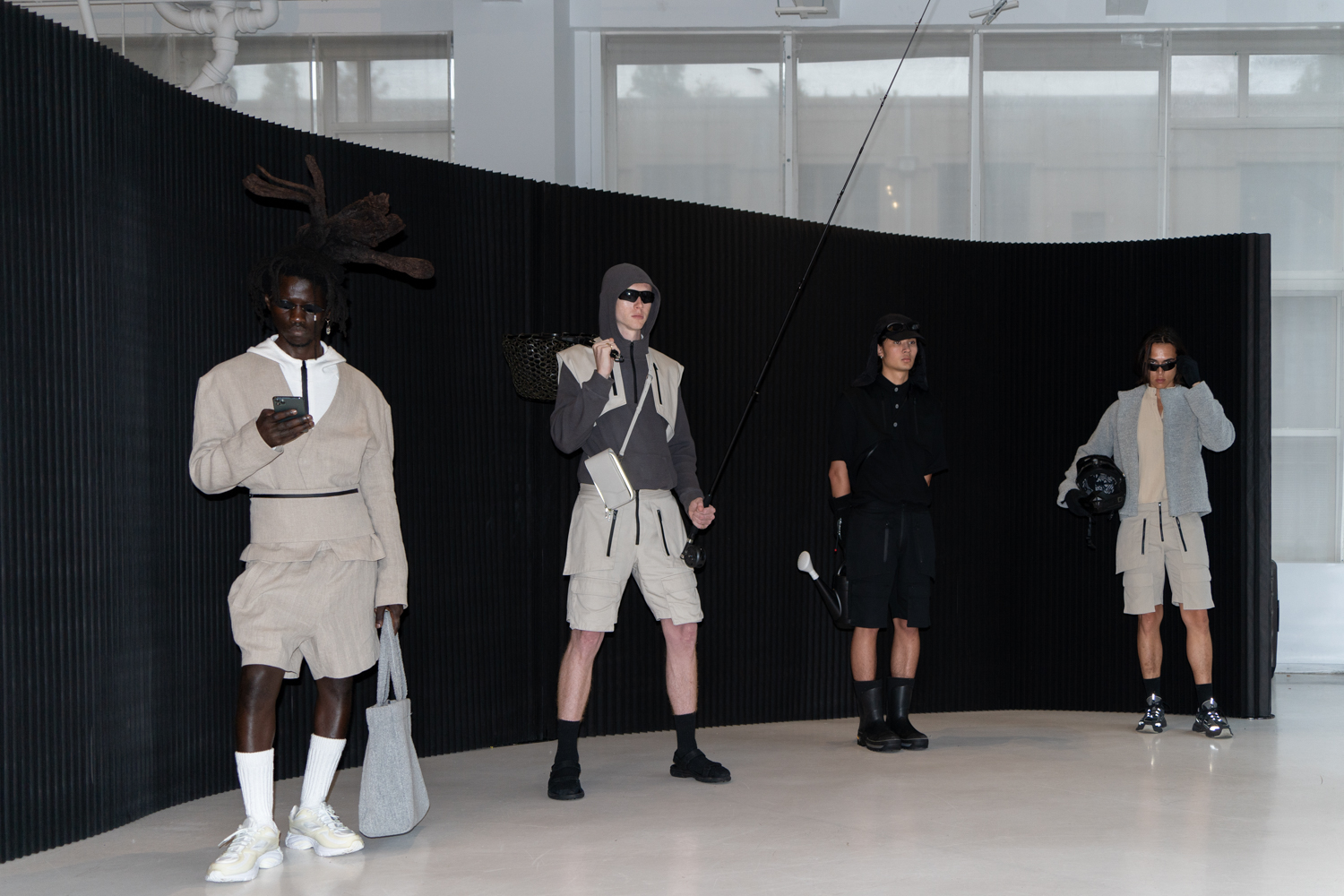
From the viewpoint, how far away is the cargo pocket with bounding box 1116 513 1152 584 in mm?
5004

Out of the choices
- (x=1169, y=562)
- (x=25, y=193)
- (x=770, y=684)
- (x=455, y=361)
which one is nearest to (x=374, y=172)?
(x=455, y=361)

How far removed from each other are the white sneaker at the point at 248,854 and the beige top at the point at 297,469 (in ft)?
2.17

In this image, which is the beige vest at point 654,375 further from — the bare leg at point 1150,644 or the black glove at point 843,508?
the bare leg at point 1150,644

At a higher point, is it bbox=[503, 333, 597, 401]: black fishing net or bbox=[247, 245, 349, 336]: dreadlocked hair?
bbox=[247, 245, 349, 336]: dreadlocked hair

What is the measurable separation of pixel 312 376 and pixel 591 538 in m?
1.10

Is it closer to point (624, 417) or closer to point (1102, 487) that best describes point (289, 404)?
point (624, 417)

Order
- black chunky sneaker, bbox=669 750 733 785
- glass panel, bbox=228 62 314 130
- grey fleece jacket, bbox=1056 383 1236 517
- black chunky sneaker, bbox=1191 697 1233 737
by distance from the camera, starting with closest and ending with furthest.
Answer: black chunky sneaker, bbox=669 750 733 785 → black chunky sneaker, bbox=1191 697 1233 737 → grey fleece jacket, bbox=1056 383 1236 517 → glass panel, bbox=228 62 314 130

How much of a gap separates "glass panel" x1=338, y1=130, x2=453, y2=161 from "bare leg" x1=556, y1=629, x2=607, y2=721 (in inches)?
170

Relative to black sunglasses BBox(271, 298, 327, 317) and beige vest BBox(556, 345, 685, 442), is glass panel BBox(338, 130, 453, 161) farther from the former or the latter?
black sunglasses BBox(271, 298, 327, 317)

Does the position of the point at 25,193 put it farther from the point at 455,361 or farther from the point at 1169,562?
the point at 1169,562

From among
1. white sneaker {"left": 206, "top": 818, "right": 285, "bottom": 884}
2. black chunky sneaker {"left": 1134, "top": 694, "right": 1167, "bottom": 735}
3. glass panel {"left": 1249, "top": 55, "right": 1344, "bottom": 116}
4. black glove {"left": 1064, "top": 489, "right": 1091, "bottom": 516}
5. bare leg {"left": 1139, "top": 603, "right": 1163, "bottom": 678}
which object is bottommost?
black chunky sneaker {"left": 1134, "top": 694, "right": 1167, "bottom": 735}

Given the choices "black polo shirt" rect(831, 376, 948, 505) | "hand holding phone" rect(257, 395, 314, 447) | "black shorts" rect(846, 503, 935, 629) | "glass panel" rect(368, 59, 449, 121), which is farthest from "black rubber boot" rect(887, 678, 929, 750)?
"glass panel" rect(368, 59, 449, 121)

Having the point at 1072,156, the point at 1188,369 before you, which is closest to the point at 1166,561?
the point at 1188,369

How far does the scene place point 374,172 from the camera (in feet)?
14.2
